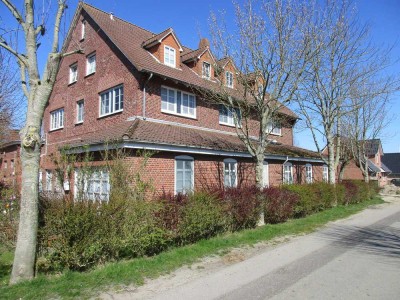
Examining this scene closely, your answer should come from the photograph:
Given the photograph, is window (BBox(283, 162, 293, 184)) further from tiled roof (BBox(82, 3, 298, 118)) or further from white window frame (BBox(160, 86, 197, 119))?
white window frame (BBox(160, 86, 197, 119))

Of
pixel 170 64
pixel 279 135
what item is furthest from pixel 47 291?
pixel 279 135

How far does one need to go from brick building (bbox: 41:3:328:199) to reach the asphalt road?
19.3 feet

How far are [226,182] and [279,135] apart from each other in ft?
29.6

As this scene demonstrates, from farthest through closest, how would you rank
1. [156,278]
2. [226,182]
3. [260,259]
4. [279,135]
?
[279,135] → [226,182] → [260,259] → [156,278]

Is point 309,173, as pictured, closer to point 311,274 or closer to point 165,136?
point 165,136

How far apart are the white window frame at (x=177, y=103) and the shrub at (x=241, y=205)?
6555mm

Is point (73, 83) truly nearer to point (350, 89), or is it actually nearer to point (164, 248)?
point (164, 248)

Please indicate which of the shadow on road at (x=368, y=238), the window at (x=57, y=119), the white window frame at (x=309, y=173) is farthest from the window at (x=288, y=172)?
the window at (x=57, y=119)

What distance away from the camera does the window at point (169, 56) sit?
17.7 metres

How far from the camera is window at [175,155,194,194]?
13.8m

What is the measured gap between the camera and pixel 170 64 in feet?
58.6

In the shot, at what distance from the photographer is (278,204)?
12.4m

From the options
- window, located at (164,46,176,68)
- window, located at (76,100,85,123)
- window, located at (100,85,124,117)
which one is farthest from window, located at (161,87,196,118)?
window, located at (76,100,85,123)

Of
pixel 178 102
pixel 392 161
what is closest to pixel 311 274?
pixel 178 102
